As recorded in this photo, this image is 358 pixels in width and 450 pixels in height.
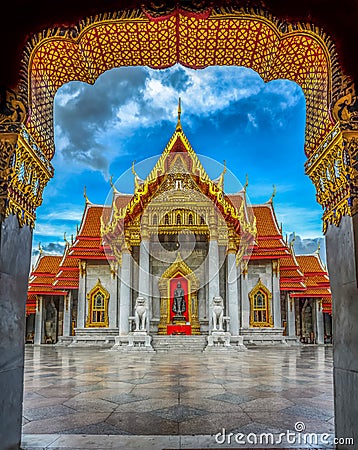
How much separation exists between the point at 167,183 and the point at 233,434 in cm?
1801

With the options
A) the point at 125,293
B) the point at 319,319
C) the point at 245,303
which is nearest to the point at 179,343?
the point at 125,293

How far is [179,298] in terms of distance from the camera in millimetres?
21734

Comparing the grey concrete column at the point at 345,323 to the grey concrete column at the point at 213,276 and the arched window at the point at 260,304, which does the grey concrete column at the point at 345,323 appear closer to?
the grey concrete column at the point at 213,276

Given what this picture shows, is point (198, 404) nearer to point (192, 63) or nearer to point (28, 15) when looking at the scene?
point (192, 63)

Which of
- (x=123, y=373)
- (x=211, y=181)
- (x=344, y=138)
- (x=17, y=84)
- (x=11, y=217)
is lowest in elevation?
(x=123, y=373)

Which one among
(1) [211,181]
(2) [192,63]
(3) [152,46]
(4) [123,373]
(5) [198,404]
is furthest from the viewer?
(1) [211,181]

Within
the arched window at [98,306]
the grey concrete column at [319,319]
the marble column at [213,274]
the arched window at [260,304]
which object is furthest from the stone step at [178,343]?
the grey concrete column at [319,319]

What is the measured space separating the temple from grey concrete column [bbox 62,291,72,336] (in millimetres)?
53

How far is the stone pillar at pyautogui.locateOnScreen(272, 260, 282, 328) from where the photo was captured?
22.0 metres

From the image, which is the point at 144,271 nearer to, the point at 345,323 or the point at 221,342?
the point at 221,342

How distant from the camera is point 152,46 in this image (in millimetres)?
4086

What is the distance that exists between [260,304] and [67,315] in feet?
33.8

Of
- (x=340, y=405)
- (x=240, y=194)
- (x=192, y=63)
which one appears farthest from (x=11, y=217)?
(x=240, y=194)

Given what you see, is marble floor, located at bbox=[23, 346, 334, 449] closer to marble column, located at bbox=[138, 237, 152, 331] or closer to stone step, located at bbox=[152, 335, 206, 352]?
stone step, located at bbox=[152, 335, 206, 352]
